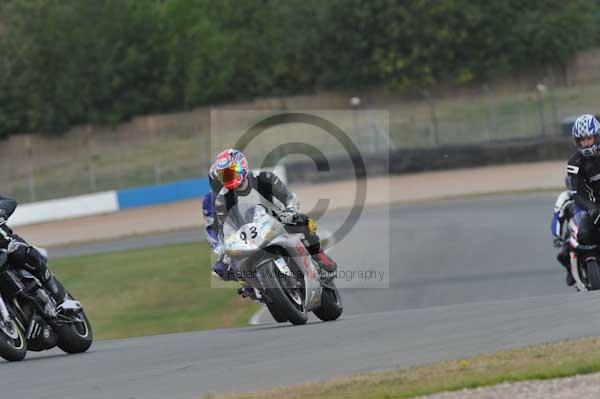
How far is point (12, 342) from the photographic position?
10625mm

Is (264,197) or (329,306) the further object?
(329,306)

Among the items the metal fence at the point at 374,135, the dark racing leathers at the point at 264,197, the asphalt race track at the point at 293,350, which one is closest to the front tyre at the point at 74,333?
the asphalt race track at the point at 293,350

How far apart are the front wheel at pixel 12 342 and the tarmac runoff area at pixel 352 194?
2268 centimetres

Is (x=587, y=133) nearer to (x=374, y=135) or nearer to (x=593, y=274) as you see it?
(x=593, y=274)

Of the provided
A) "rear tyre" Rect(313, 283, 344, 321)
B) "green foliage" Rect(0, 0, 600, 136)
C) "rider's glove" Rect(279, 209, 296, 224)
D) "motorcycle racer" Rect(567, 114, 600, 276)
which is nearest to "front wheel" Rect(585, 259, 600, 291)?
"motorcycle racer" Rect(567, 114, 600, 276)

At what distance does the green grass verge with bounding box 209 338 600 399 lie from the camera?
754 centimetres

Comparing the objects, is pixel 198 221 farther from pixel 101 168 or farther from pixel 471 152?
pixel 101 168

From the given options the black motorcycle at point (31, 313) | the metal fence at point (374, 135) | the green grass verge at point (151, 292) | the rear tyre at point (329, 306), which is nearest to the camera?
the black motorcycle at point (31, 313)

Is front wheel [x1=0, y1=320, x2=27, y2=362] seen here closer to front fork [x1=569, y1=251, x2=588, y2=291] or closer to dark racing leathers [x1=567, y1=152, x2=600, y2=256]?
dark racing leathers [x1=567, y1=152, x2=600, y2=256]

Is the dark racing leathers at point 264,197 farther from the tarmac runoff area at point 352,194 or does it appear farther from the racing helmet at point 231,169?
the tarmac runoff area at point 352,194

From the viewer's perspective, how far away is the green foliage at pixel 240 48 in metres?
61.6

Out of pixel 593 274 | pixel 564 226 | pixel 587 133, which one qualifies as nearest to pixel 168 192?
pixel 564 226

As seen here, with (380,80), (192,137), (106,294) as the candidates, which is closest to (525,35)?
(380,80)

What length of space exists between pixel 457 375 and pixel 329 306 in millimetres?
4746
